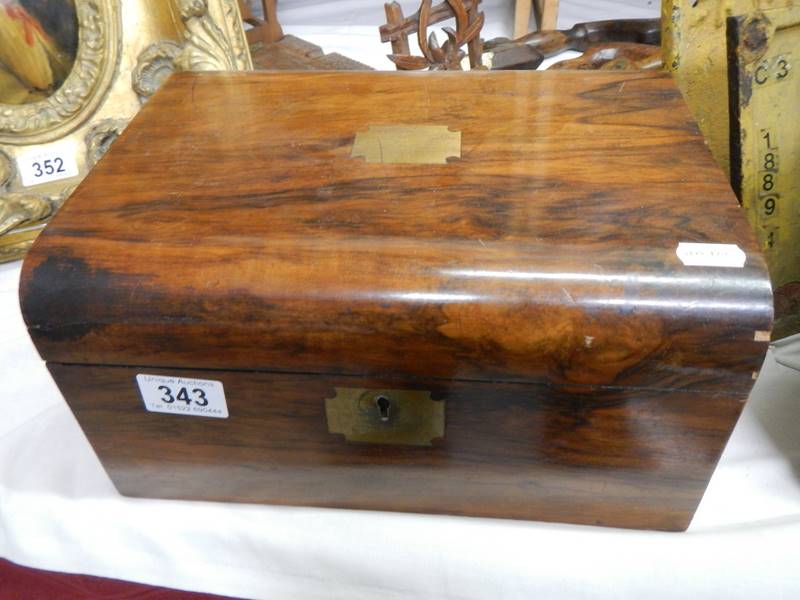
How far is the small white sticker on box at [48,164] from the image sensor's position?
1.17 meters

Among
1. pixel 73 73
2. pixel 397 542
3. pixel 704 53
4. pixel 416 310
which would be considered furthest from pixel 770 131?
pixel 73 73

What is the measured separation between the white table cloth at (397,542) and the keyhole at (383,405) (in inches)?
7.1

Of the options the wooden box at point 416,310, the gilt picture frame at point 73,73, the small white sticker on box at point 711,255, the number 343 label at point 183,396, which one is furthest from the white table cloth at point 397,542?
the gilt picture frame at point 73,73

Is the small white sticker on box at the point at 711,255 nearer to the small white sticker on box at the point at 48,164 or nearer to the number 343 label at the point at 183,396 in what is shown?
the number 343 label at the point at 183,396

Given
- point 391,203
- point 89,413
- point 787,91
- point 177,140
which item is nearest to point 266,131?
point 177,140

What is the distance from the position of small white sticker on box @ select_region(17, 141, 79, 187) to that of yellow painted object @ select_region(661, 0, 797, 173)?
97 centimetres

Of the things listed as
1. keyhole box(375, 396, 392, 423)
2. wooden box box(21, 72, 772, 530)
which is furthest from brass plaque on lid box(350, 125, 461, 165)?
keyhole box(375, 396, 392, 423)

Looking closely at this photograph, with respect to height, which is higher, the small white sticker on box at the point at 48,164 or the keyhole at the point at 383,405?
the small white sticker on box at the point at 48,164

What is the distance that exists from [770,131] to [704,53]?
0.18 m

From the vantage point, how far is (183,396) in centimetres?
69

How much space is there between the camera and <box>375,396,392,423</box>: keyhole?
0.67 metres

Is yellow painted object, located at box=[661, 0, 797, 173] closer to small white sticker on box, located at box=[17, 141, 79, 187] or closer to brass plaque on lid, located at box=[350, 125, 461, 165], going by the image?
brass plaque on lid, located at box=[350, 125, 461, 165]

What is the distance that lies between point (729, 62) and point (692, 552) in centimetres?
59

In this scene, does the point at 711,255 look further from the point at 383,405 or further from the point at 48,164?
the point at 48,164
